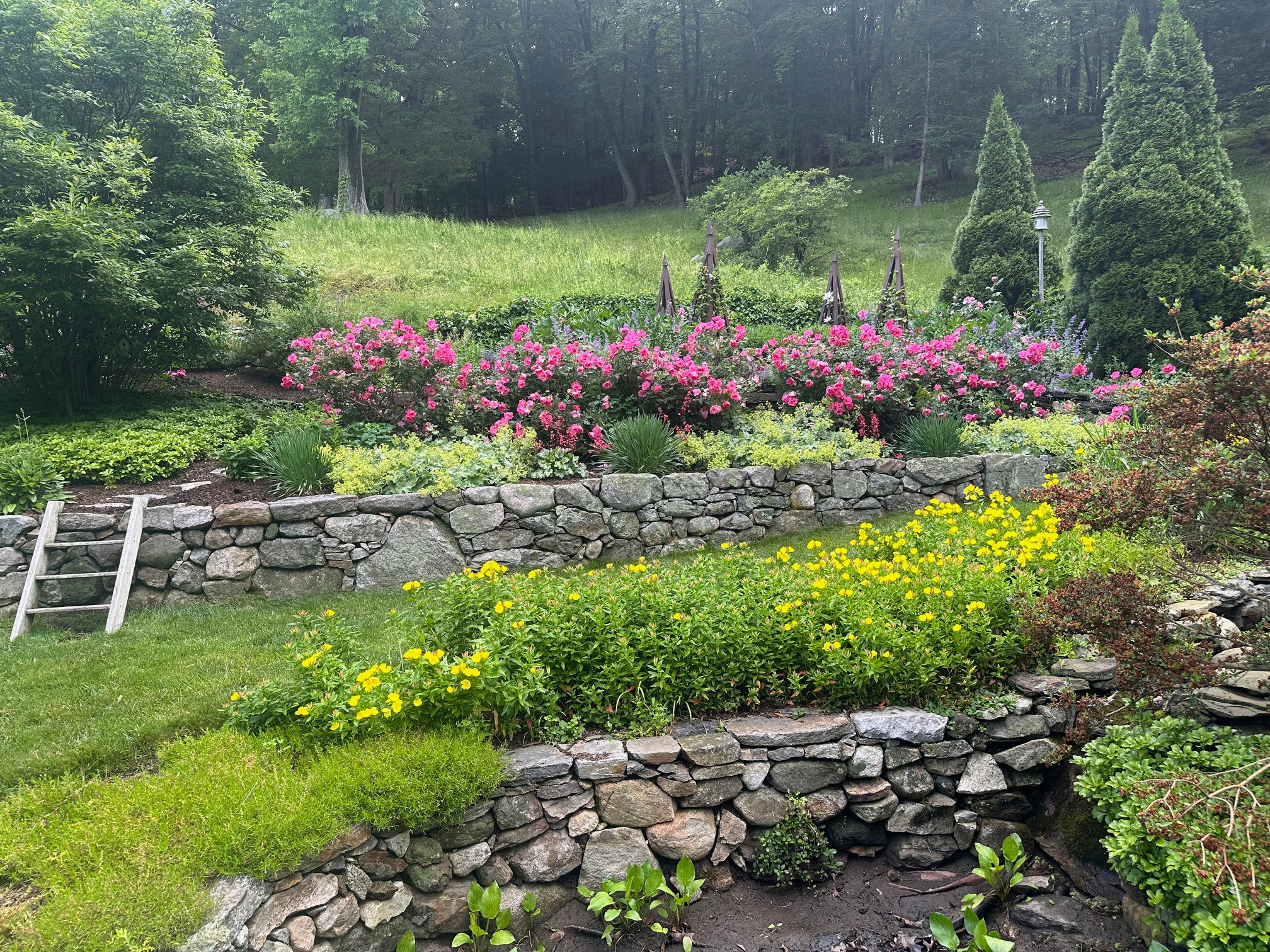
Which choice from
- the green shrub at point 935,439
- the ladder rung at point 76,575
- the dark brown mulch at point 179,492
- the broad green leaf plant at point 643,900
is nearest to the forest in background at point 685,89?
the dark brown mulch at point 179,492

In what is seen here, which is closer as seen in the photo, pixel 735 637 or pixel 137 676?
pixel 735 637

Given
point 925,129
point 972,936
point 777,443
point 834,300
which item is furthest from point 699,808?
point 925,129

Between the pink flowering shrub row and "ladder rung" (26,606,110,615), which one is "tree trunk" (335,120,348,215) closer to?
the pink flowering shrub row

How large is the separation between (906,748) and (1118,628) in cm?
100

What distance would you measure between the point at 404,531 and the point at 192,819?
324cm

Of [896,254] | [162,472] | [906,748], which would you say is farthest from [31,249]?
[896,254]

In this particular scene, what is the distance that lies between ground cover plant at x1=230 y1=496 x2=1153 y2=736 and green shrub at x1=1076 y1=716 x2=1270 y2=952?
69 centimetres

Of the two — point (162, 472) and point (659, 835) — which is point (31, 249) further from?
point (659, 835)

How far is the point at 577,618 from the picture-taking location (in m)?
3.40

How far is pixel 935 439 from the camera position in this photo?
711 centimetres

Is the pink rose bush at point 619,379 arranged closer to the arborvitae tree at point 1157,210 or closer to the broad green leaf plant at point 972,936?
the arborvitae tree at point 1157,210

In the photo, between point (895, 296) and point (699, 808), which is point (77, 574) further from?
point (895, 296)

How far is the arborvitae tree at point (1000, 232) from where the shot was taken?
44.6 ft

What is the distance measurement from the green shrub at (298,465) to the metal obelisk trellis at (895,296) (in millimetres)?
7222
